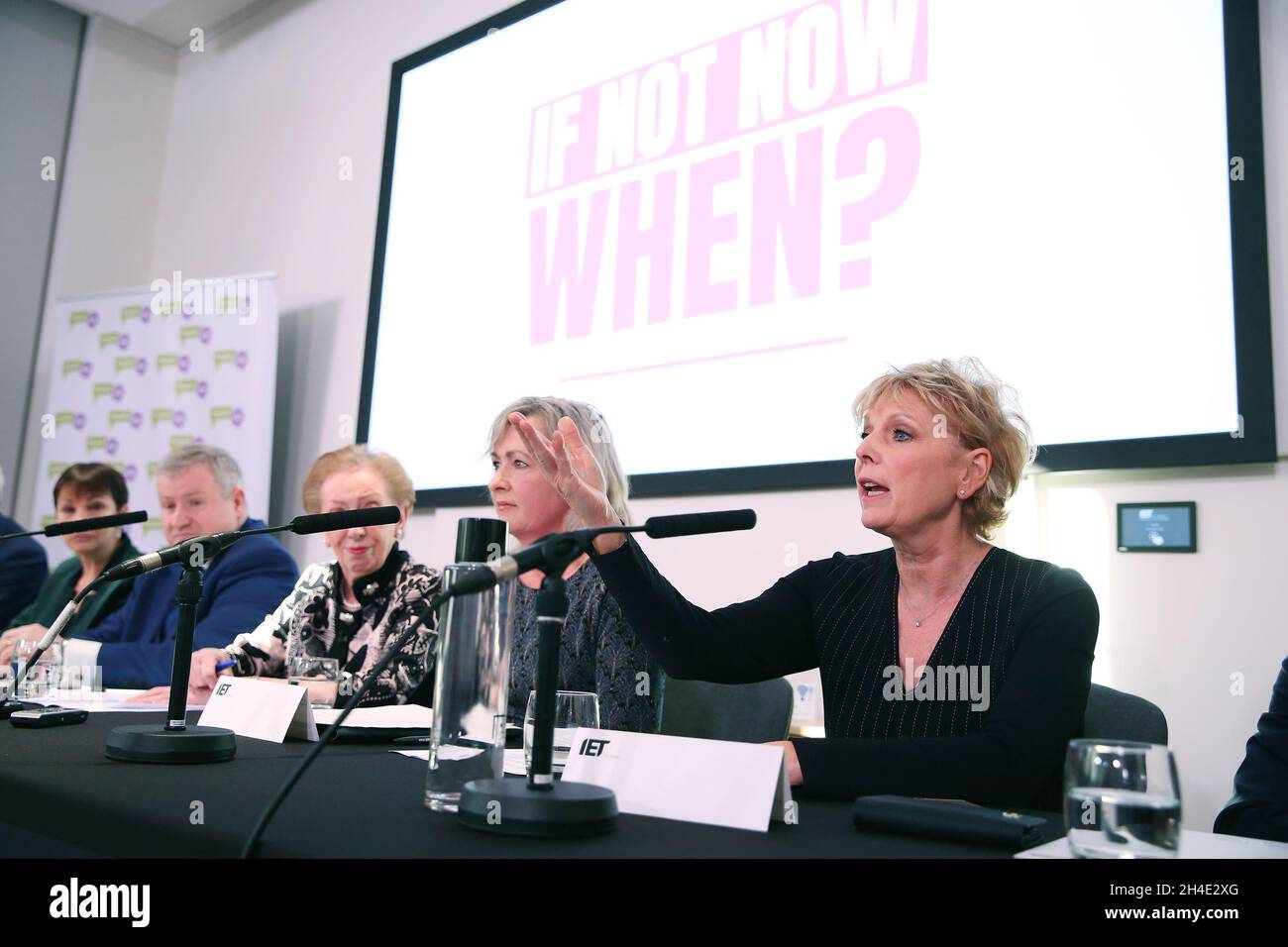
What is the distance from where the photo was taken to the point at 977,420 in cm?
165

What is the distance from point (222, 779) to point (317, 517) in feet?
1.16

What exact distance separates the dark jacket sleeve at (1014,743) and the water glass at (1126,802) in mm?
316

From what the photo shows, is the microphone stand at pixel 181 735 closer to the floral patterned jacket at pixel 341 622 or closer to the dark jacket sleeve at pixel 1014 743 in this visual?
the dark jacket sleeve at pixel 1014 743

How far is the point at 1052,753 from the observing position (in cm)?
122

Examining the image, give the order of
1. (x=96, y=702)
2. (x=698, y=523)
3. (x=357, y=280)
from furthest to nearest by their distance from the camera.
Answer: (x=357, y=280) → (x=96, y=702) → (x=698, y=523)

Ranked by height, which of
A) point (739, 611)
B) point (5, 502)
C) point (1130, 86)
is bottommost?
point (739, 611)

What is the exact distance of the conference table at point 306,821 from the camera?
80 cm

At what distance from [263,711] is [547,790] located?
2.35ft

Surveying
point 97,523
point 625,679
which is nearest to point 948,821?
point 625,679

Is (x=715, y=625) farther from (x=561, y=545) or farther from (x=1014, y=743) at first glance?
(x=561, y=545)

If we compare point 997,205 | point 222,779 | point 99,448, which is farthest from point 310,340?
point 222,779

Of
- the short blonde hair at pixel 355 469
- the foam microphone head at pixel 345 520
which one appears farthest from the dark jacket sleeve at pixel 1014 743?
the short blonde hair at pixel 355 469

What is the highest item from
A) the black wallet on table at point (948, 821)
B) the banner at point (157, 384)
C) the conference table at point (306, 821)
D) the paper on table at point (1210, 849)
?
the banner at point (157, 384)
